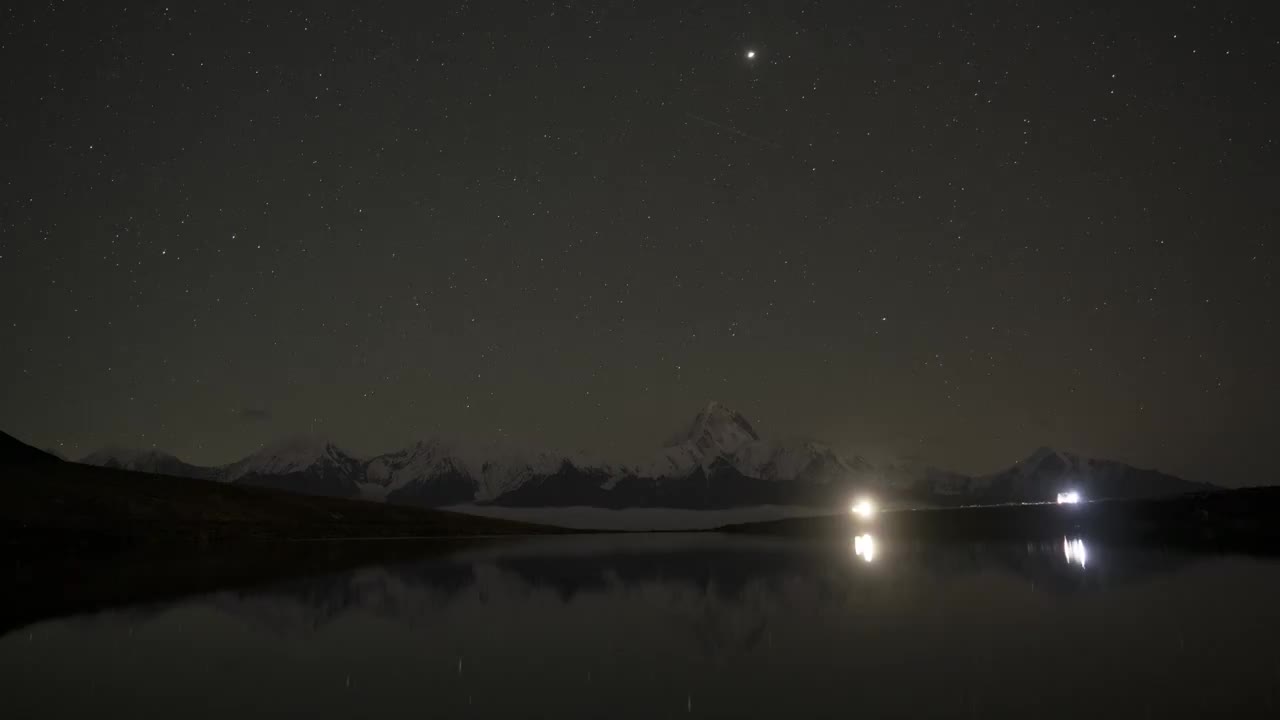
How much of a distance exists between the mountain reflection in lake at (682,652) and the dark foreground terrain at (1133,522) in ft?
162

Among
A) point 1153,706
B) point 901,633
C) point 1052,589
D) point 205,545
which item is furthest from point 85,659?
point 205,545

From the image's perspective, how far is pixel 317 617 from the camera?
30328 millimetres

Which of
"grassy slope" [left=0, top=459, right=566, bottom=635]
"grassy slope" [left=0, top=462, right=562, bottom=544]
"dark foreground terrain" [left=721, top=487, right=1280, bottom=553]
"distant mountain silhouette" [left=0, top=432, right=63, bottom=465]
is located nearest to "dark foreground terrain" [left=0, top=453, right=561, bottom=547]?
"grassy slope" [left=0, top=462, right=562, bottom=544]

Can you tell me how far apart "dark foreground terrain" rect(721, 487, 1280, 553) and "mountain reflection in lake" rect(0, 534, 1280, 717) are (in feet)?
162

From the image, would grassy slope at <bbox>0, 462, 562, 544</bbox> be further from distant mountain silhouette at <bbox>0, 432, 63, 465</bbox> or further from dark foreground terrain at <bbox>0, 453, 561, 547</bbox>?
distant mountain silhouette at <bbox>0, 432, 63, 465</bbox>

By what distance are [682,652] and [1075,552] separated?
5135cm

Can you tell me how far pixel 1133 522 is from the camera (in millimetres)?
106000

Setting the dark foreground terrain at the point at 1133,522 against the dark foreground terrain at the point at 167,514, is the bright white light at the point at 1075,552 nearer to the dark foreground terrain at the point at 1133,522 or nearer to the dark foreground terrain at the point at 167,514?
the dark foreground terrain at the point at 1133,522

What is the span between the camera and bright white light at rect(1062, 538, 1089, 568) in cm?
5262

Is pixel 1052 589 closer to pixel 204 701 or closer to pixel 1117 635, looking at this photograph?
pixel 1117 635

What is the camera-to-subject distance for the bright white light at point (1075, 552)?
52.6 m

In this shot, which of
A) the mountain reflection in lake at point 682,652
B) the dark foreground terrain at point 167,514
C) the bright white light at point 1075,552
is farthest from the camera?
the dark foreground terrain at point 167,514

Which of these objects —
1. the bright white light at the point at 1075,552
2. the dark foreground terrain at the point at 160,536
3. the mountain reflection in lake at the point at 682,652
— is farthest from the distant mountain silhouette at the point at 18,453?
the bright white light at the point at 1075,552

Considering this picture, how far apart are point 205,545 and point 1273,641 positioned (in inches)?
4776
